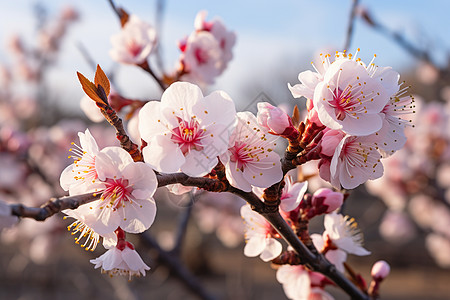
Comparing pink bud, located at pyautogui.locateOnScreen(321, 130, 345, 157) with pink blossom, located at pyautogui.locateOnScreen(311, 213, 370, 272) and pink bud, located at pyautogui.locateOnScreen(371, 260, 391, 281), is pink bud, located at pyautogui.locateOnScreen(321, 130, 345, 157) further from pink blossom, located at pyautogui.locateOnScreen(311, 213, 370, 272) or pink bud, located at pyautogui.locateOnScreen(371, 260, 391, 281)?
pink bud, located at pyautogui.locateOnScreen(371, 260, 391, 281)

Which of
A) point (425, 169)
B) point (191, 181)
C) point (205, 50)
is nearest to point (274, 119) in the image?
point (191, 181)

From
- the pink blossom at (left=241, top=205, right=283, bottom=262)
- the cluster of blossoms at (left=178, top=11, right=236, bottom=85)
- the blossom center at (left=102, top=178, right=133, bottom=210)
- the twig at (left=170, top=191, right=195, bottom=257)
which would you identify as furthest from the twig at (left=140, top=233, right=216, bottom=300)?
the blossom center at (left=102, top=178, right=133, bottom=210)

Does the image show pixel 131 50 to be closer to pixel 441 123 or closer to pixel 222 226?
pixel 441 123

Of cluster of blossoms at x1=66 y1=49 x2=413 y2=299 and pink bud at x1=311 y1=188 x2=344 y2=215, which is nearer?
cluster of blossoms at x1=66 y1=49 x2=413 y2=299

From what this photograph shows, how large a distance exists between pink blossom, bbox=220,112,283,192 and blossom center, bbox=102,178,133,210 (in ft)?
0.64

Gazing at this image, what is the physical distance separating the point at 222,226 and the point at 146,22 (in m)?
5.17

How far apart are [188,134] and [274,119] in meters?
0.18

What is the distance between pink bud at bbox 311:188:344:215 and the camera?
1.06m

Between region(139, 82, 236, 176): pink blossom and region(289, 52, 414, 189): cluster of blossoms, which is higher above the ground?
region(289, 52, 414, 189): cluster of blossoms

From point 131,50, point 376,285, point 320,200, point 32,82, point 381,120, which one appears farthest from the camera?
point 32,82

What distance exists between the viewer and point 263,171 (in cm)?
86

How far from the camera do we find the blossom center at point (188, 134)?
858 millimetres

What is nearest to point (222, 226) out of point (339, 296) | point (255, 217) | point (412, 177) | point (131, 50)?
point (339, 296)

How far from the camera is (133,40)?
1.72 metres
